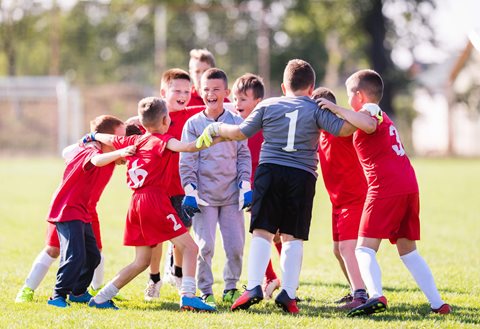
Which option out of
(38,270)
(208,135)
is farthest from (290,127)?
(38,270)

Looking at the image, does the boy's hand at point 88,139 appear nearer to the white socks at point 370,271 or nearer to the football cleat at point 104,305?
the football cleat at point 104,305

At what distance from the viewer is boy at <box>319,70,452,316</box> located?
6547 millimetres

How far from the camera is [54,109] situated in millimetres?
42094

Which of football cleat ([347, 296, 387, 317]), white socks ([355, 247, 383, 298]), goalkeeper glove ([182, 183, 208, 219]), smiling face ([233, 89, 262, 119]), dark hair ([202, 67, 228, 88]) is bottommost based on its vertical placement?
football cleat ([347, 296, 387, 317])

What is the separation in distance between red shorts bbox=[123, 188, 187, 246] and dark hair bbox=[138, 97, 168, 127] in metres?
0.50

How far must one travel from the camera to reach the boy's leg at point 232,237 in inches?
287

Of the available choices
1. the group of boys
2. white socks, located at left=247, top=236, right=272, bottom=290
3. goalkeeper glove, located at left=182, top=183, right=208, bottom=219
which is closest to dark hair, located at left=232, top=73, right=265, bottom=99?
the group of boys

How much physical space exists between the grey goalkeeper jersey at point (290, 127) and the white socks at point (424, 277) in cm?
99

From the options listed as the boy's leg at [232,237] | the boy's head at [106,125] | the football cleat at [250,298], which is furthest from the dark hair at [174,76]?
the football cleat at [250,298]

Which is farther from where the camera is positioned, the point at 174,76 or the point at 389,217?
the point at 174,76

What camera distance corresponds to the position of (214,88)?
23.5 feet

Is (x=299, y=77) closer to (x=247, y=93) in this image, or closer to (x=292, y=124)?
(x=292, y=124)

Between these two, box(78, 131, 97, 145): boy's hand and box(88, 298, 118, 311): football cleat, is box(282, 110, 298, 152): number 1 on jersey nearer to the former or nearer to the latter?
box(78, 131, 97, 145): boy's hand

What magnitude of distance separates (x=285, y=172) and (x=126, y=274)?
1.39 metres
